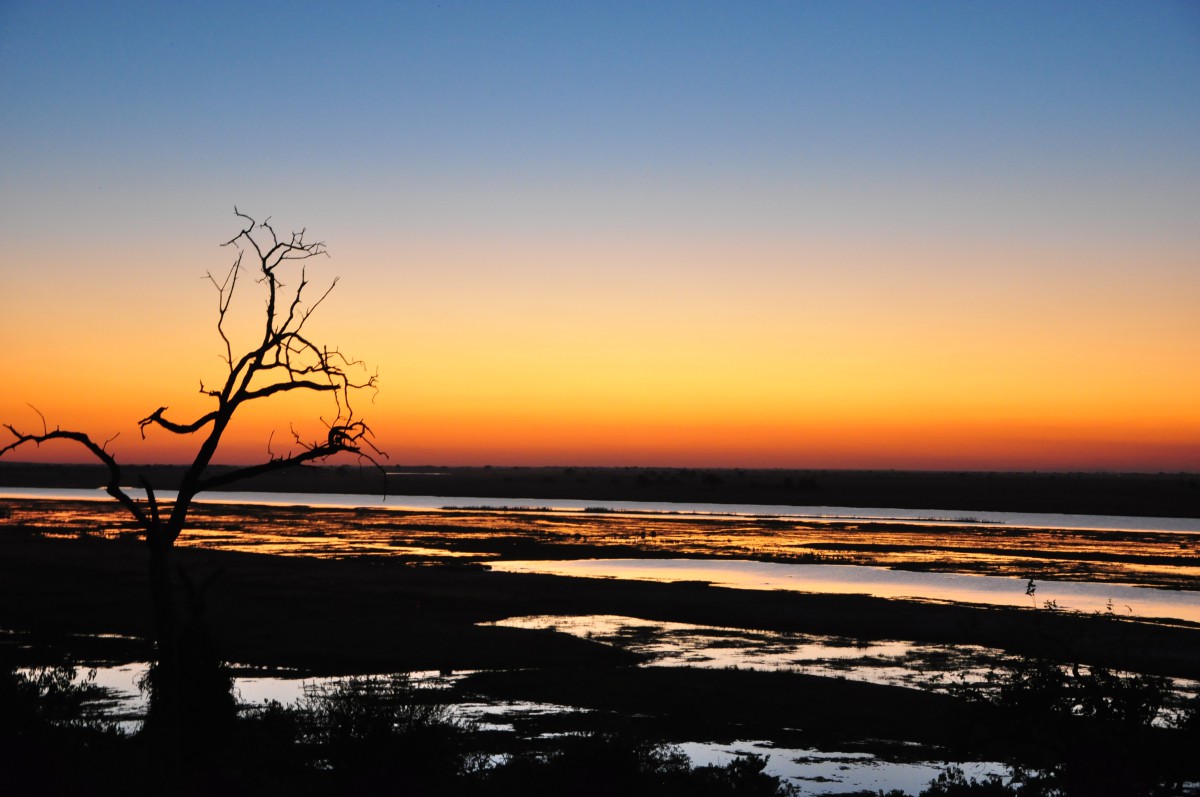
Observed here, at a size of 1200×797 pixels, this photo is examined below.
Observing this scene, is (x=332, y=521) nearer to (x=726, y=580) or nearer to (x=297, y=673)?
(x=726, y=580)

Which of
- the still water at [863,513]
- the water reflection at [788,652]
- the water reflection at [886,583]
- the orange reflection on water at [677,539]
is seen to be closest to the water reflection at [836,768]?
the water reflection at [788,652]

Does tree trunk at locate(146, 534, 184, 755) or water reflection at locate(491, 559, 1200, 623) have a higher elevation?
tree trunk at locate(146, 534, 184, 755)

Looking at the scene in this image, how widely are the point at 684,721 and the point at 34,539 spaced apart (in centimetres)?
3784

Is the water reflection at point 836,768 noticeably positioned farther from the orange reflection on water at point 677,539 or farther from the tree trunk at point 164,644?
the orange reflection on water at point 677,539

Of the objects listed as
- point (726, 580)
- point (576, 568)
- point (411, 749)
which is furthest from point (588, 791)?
point (576, 568)

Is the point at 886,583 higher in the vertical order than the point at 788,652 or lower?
higher

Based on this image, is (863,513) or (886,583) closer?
(886,583)

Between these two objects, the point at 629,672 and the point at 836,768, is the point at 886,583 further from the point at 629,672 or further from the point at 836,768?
the point at 836,768

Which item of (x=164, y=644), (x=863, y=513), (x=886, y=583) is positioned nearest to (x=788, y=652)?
(x=886, y=583)

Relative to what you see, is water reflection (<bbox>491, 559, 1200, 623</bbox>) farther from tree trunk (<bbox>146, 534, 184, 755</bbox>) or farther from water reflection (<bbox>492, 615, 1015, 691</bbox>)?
tree trunk (<bbox>146, 534, 184, 755</bbox>)

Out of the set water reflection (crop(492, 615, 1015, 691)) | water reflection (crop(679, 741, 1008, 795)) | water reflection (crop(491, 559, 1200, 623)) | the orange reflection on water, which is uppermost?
the orange reflection on water

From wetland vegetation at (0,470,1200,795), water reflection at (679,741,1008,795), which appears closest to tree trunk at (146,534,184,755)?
wetland vegetation at (0,470,1200,795)

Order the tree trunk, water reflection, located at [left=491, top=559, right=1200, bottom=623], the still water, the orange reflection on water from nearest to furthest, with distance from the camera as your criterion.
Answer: the tree trunk < water reflection, located at [left=491, top=559, right=1200, bottom=623] < the orange reflection on water < the still water

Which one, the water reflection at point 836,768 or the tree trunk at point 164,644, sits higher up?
the tree trunk at point 164,644
